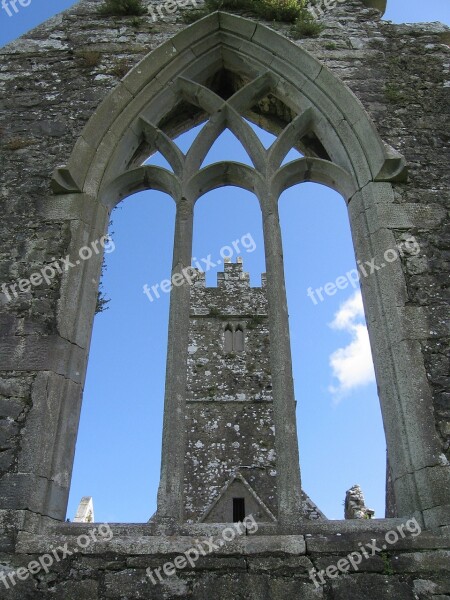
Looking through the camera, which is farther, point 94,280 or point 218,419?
point 218,419

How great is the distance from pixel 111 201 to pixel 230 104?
58.7 inches

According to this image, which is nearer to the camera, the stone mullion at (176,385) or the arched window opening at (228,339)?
the stone mullion at (176,385)

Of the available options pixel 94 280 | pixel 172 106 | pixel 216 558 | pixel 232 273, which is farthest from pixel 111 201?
pixel 232 273

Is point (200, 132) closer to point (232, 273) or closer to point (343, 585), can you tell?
point (343, 585)

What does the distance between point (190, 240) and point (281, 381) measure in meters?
1.35

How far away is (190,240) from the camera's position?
428cm

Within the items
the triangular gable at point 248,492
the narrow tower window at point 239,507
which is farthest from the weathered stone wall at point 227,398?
the narrow tower window at point 239,507

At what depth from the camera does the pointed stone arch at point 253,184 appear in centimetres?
332

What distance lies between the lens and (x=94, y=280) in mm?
4281

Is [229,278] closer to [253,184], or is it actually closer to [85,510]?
[85,510]

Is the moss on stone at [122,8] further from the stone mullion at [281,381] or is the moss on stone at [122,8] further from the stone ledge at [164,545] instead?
the stone ledge at [164,545]

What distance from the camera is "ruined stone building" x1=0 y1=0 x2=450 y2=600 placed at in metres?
2.94

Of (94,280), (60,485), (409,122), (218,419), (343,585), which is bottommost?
(343,585)

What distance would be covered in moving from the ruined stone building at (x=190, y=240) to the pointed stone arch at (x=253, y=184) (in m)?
0.02
